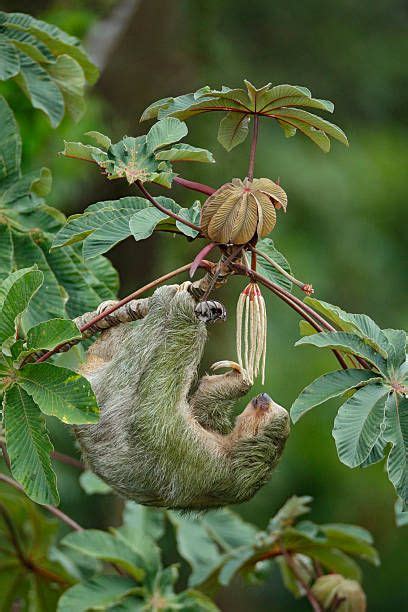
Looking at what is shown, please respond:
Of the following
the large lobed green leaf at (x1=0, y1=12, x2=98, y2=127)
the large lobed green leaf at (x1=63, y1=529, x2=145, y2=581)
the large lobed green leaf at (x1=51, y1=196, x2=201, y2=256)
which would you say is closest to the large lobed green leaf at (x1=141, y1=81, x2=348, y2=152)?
the large lobed green leaf at (x1=51, y1=196, x2=201, y2=256)

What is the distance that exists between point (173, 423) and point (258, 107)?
0.62 metres

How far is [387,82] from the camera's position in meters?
8.53

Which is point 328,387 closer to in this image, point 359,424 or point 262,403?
point 359,424

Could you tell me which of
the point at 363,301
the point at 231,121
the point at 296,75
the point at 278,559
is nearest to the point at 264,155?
the point at 296,75

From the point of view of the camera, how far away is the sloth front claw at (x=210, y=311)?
1.97 metres

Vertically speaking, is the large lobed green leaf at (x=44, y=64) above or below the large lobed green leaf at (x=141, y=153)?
above

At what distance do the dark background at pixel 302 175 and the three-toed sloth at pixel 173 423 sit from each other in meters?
2.68

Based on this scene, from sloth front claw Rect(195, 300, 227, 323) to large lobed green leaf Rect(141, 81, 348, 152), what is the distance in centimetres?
35

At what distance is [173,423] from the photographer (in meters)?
2.11

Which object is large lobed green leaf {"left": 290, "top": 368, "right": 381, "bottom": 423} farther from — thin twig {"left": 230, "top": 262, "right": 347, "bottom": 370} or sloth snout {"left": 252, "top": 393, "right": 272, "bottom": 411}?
sloth snout {"left": 252, "top": 393, "right": 272, "bottom": 411}

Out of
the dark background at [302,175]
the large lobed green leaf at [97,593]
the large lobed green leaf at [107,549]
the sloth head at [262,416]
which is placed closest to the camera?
the sloth head at [262,416]

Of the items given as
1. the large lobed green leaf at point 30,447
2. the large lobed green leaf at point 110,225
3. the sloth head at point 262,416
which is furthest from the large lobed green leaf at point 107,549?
the large lobed green leaf at point 110,225

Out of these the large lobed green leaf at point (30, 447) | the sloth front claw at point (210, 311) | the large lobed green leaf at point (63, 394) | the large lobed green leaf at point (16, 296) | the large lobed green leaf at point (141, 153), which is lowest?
the large lobed green leaf at point (30, 447)

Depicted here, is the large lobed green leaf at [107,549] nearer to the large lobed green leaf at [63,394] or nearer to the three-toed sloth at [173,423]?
the three-toed sloth at [173,423]
